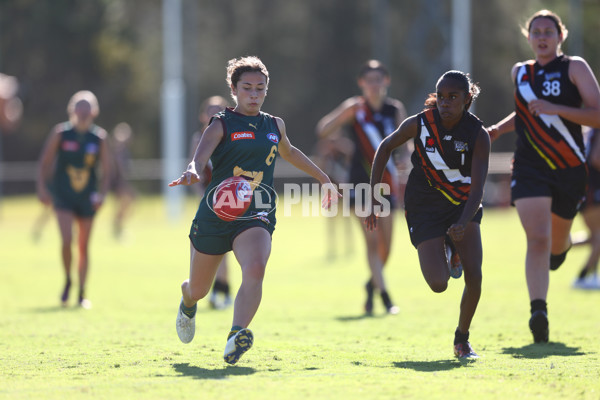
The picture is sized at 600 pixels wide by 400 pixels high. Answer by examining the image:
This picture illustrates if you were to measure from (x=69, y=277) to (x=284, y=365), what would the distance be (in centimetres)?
555

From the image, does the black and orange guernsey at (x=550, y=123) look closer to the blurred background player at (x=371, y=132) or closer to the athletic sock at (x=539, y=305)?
the athletic sock at (x=539, y=305)

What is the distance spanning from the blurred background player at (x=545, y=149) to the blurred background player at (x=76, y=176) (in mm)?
5528

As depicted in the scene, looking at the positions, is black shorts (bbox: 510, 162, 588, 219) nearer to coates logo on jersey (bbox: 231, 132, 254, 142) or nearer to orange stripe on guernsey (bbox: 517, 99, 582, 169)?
orange stripe on guernsey (bbox: 517, 99, 582, 169)

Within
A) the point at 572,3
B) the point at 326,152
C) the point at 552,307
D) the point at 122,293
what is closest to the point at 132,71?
the point at 572,3

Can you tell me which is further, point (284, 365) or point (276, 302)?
point (276, 302)

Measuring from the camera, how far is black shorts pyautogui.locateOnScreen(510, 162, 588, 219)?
745cm

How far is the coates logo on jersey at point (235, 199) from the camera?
21.0ft

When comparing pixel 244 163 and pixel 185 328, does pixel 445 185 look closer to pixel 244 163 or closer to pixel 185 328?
pixel 244 163

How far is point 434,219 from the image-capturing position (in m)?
6.69

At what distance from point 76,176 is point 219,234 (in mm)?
5046

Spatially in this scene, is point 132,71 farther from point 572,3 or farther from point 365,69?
point 365,69

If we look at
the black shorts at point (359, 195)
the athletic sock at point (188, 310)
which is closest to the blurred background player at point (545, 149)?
the black shorts at point (359, 195)

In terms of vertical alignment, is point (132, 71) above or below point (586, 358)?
above

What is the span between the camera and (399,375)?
5777 mm
